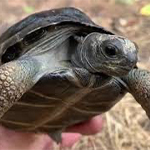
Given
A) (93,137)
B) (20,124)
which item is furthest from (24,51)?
(93,137)

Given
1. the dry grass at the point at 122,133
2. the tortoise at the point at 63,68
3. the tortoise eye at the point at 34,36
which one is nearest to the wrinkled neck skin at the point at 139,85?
the tortoise at the point at 63,68

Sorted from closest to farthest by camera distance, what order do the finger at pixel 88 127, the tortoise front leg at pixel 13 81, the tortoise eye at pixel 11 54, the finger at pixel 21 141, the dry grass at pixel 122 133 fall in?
1. the tortoise front leg at pixel 13 81
2. the tortoise eye at pixel 11 54
3. the finger at pixel 21 141
4. the finger at pixel 88 127
5. the dry grass at pixel 122 133

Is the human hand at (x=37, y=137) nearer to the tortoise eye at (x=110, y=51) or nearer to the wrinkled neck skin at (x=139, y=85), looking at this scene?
the wrinkled neck skin at (x=139, y=85)

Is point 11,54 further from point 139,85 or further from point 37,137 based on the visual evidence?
point 37,137

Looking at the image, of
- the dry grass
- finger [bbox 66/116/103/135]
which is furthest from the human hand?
the dry grass

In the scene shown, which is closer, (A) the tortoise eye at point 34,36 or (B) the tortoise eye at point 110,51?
(B) the tortoise eye at point 110,51

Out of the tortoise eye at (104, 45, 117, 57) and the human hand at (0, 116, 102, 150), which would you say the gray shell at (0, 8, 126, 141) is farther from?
the human hand at (0, 116, 102, 150)
